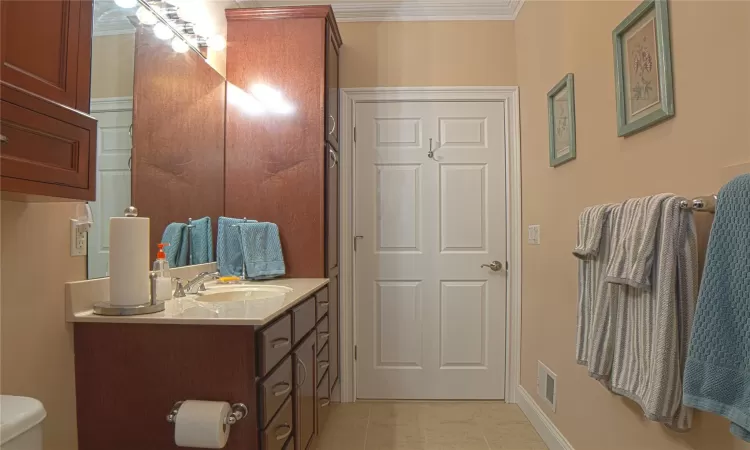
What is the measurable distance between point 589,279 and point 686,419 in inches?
22.4

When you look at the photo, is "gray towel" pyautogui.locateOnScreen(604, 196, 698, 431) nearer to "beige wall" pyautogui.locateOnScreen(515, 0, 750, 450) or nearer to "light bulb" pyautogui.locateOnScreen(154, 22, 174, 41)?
"beige wall" pyautogui.locateOnScreen(515, 0, 750, 450)

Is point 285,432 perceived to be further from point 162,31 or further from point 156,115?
point 162,31

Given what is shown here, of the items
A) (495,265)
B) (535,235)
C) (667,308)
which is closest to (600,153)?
(667,308)

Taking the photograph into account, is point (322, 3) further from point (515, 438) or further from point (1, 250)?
point (515, 438)

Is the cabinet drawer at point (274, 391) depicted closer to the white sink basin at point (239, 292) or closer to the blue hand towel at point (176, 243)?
the white sink basin at point (239, 292)

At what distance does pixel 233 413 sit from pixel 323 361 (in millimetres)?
1069

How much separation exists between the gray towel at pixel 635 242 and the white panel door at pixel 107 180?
1.68 metres

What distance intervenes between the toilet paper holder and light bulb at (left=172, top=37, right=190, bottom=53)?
1.56m

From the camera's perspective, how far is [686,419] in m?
1.13

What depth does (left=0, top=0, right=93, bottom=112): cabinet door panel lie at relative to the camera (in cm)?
87

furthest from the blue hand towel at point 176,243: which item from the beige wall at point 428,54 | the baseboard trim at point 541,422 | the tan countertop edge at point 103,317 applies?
the baseboard trim at point 541,422

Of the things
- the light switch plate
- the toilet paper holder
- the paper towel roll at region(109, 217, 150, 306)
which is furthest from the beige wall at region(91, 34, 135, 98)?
the light switch plate

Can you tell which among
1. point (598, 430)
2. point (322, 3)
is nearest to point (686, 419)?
point (598, 430)

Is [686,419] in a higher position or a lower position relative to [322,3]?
lower
